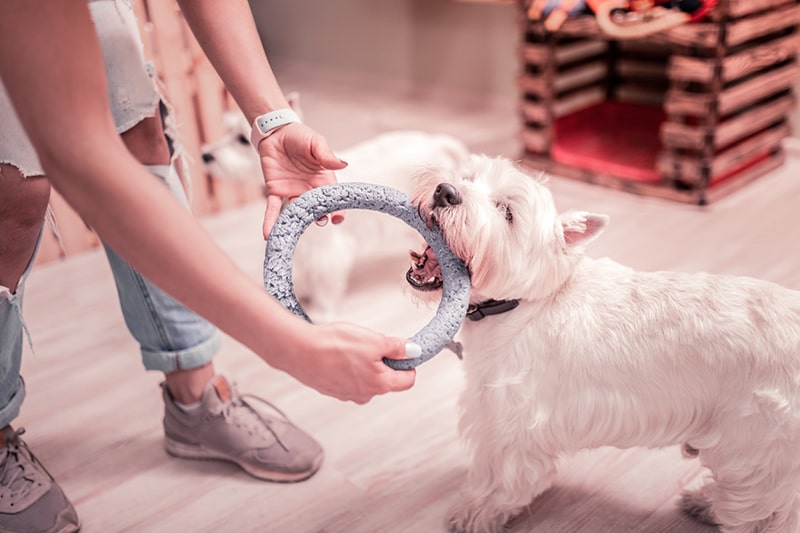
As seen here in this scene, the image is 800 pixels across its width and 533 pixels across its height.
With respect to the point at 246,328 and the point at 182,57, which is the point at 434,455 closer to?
the point at 246,328

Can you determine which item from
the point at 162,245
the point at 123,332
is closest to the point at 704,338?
the point at 162,245

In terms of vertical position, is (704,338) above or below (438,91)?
above

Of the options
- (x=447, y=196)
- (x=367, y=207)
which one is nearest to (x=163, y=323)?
(x=367, y=207)

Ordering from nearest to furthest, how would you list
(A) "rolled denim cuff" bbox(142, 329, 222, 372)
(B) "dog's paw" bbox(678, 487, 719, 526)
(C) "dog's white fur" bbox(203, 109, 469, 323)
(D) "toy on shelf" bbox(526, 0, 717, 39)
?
1. (B) "dog's paw" bbox(678, 487, 719, 526)
2. (A) "rolled denim cuff" bbox(142, 329, 222, 372)
3. (C) "dog's white fur" bbox(203, 109, 469, 323)
4. (D) "toy on shelf" bbox(526, 0, 717, 39)

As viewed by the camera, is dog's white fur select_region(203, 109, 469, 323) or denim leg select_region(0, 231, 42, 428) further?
dog's white fur select_region(203, 109, 469, 323)

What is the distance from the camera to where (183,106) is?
2549 millimetres

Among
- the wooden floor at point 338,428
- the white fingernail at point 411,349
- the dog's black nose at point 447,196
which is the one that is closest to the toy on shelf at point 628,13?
the wooden floor at point 338,428

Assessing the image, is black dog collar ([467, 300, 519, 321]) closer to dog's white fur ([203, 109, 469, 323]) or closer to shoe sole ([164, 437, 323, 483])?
shoe sole ([164, 437, 323, 483])

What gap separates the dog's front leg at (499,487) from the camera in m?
1.20

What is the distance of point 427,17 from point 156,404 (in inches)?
118

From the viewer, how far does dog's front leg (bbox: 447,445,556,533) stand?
1.20 metres

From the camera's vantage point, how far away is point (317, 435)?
157 centimetres

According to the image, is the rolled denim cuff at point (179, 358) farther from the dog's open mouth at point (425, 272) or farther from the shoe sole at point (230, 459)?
the dog's open mouth at point (425, 272)

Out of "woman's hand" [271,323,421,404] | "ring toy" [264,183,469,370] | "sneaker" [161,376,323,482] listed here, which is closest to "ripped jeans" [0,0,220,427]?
"sneaker" [161,376,323,482]
